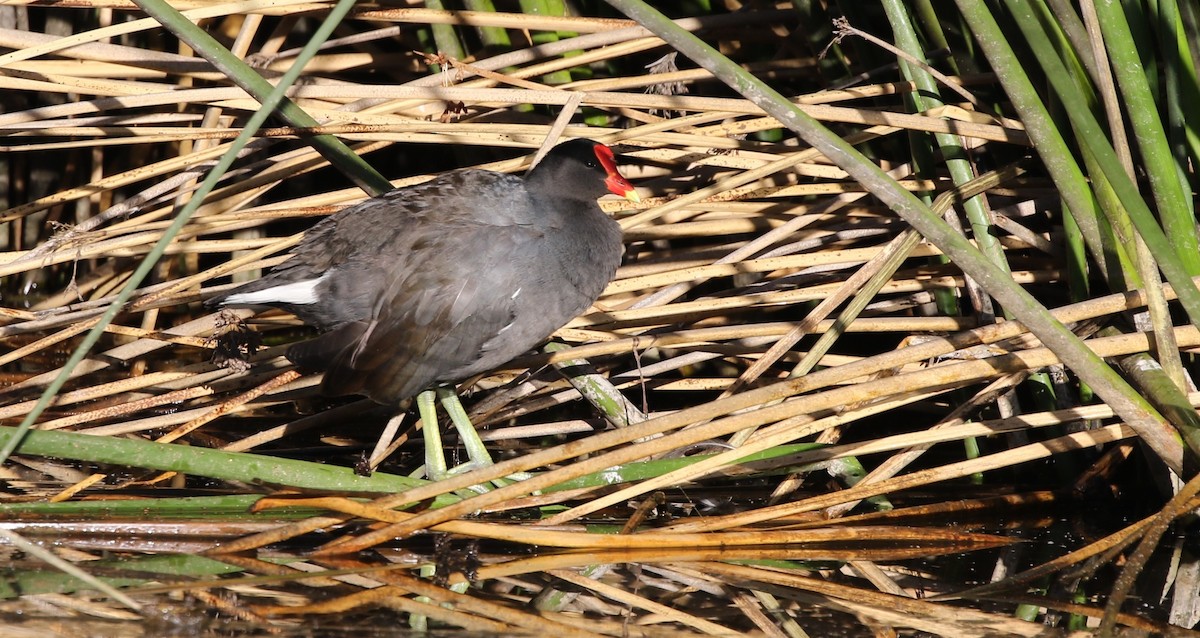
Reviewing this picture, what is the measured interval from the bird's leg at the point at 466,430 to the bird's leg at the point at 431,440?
6cm

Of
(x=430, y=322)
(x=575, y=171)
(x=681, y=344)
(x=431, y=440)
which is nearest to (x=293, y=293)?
(x=430, y=322)

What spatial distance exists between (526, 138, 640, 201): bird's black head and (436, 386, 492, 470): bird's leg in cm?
67

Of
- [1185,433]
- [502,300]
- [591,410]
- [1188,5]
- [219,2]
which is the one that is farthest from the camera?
[591,410]

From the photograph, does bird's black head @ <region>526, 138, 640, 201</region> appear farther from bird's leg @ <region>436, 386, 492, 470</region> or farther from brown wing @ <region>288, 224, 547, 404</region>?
bird's leg @ <region>436, 386, 492, 470</region>

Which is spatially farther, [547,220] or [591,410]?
[591,410]

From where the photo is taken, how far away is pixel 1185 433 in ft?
7.80

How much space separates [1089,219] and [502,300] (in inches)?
54.3

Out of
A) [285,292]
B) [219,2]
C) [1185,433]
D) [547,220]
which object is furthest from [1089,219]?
[219,2]

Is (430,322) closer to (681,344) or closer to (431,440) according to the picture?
(431,440)

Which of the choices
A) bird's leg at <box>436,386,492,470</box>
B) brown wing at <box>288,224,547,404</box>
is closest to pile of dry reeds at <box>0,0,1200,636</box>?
bird's leg at <box>436,386,492,470</box>

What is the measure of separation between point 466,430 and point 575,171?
79 centimetres

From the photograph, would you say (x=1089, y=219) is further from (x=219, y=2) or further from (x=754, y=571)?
(x=219, y=2)

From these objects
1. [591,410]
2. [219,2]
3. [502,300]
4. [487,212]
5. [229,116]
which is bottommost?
[591,410]

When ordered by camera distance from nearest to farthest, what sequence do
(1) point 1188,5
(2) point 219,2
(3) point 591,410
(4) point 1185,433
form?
(4) point 1185,433, (1) point 1188,5, (2) point 219,2, (3) point 591,410
